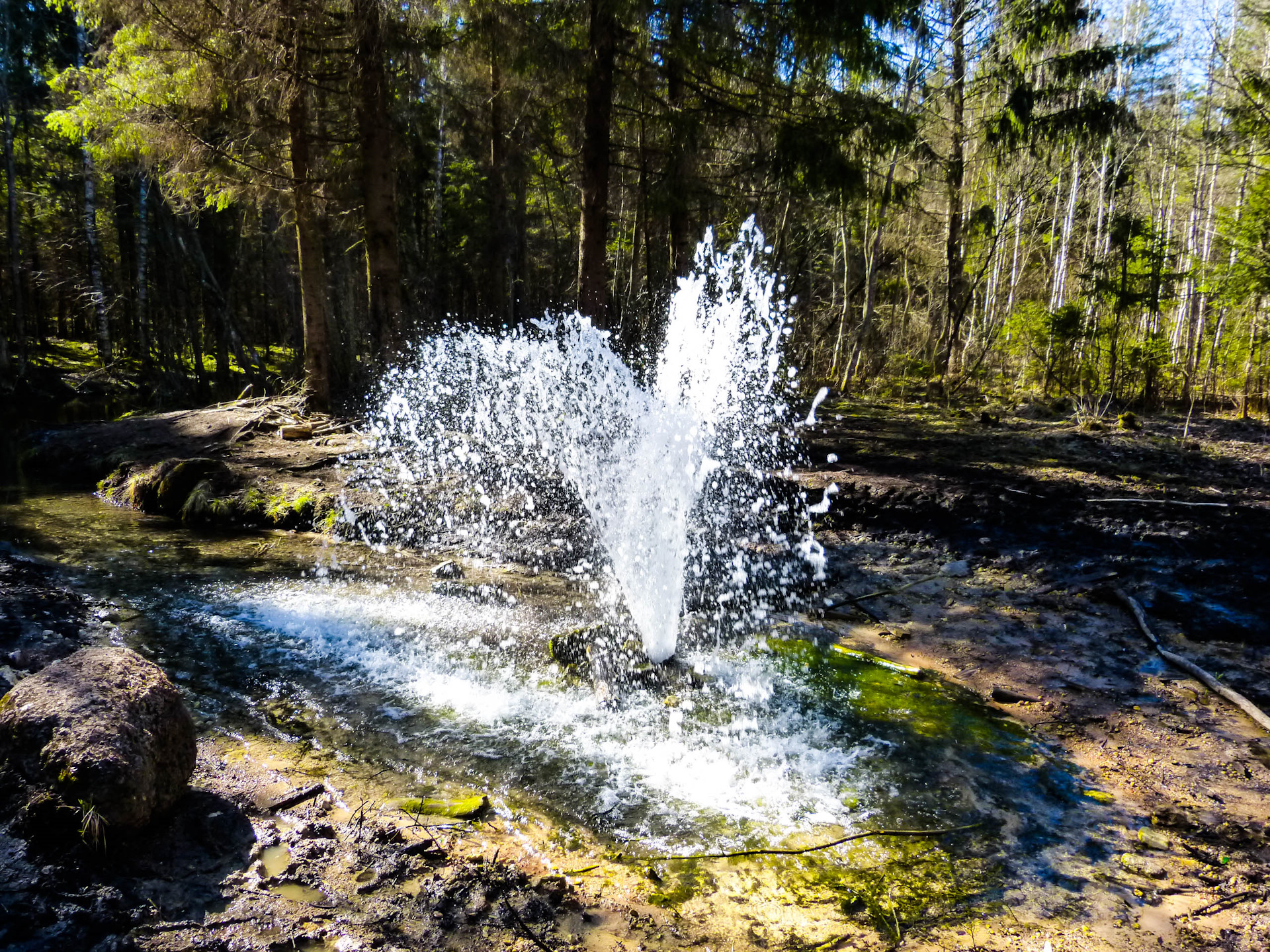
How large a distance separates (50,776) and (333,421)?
8788 millimetres

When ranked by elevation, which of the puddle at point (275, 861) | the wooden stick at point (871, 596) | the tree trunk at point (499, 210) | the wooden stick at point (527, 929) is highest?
the tree trunk at point (499, 210)

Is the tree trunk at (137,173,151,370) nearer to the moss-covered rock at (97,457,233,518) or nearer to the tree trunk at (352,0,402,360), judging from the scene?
the moss-covered rock at (97,457,233,518)

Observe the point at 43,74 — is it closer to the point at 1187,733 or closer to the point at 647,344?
the point at 647,344

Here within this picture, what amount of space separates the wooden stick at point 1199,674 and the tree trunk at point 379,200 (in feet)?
30.0

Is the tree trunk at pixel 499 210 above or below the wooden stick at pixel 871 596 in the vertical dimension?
above

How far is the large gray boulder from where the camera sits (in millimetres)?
2682

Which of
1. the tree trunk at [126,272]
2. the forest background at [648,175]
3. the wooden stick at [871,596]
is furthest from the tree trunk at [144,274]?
the wooden stick at [871,596]

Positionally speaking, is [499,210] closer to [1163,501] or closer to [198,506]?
[198,506]

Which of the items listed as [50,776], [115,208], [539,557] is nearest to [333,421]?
[539,557]

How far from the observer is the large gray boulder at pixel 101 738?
8.80 feet

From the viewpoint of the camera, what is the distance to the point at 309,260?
35.6 ft

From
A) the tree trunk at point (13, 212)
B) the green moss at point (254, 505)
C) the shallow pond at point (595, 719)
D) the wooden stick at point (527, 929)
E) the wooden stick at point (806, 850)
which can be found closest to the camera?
the wooden stick at point (527, 929)

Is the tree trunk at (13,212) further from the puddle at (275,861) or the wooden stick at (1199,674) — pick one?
the wooden stick at (1199,674)

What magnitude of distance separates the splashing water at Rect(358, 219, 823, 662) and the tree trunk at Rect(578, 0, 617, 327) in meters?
0.66
